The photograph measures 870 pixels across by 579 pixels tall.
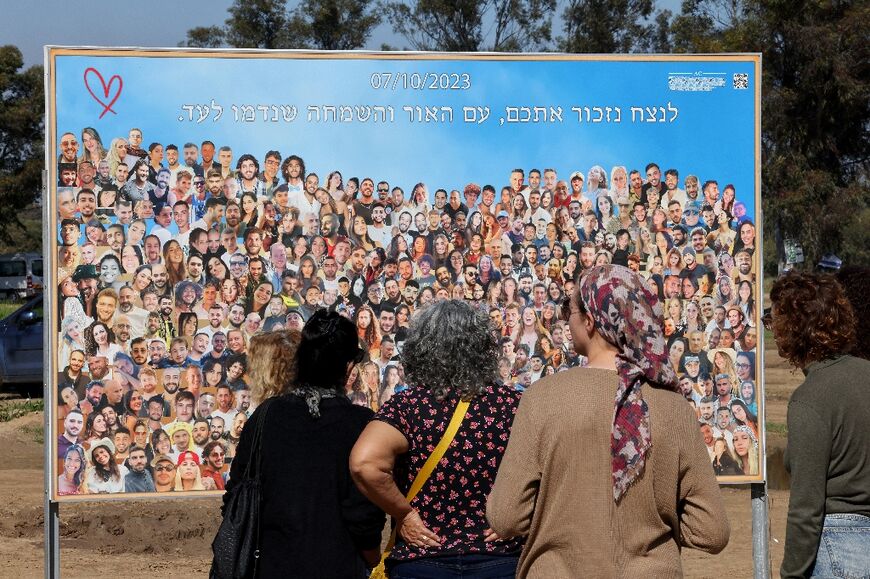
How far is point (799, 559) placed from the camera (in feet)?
11.6

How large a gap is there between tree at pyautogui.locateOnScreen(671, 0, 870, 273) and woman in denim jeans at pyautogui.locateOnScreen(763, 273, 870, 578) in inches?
1019

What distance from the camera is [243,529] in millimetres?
3754

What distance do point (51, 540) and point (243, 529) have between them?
187 cm

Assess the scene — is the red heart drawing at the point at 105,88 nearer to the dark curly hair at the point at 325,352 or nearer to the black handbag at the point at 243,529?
the dark curly hair at the point at 325,352

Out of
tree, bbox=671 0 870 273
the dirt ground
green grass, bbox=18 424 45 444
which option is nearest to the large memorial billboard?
the dirt ground

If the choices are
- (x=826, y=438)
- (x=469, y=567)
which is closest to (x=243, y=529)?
(x=469, y=567)

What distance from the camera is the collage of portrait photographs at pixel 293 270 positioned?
17.3ft

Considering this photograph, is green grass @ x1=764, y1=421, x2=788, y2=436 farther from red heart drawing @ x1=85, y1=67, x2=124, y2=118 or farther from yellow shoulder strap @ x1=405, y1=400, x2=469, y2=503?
yellow shoulder strap @ x1=405, y1=400, x2=469, y2=503

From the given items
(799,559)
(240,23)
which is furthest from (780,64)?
(799,559)

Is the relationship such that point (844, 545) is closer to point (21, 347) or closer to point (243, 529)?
point (243, 529)

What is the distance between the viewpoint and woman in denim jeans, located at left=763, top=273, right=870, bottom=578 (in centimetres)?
345

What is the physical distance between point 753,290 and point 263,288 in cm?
→ 227

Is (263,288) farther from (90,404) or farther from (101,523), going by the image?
A: (101,523)

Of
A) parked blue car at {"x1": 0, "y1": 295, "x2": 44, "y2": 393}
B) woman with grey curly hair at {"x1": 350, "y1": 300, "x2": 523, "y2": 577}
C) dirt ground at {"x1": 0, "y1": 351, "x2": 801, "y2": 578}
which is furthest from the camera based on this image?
parked blue car at {"x1": 0, "y1": 295, "x2": 44, "y2": 393}
